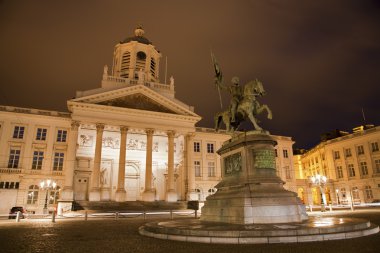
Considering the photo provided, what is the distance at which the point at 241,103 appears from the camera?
39.2ft

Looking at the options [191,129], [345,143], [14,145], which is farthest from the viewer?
[345,143]

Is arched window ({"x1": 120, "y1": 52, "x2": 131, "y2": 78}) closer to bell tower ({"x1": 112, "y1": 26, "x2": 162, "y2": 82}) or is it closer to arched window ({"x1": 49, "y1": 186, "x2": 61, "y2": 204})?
bell tower ({"x1": 112, "y1": 26, "x2": 162, "y2": 82})

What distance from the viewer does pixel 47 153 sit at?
1431 inches

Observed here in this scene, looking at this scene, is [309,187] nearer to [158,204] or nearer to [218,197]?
[158,204]

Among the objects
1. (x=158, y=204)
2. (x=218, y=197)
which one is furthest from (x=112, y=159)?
(x=218, y=197)

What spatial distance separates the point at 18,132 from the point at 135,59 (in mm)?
21167

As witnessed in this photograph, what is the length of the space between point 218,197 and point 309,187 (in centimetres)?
4943

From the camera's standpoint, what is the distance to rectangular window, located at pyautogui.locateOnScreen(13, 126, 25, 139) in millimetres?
35656

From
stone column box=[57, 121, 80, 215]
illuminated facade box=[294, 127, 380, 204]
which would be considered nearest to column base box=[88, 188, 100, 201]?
stone column box=[57, 121, 80, 215]

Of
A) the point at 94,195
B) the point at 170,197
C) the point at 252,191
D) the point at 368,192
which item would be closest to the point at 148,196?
the point at 170,197

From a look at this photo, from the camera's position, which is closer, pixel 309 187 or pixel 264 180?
pixel 264 180

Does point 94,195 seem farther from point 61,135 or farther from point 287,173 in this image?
point 287,173

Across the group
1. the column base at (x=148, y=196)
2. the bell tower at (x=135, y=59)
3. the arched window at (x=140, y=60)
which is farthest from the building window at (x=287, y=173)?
the arched window at (x=140, y=60)

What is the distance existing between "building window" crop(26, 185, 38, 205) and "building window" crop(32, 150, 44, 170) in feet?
8.11
